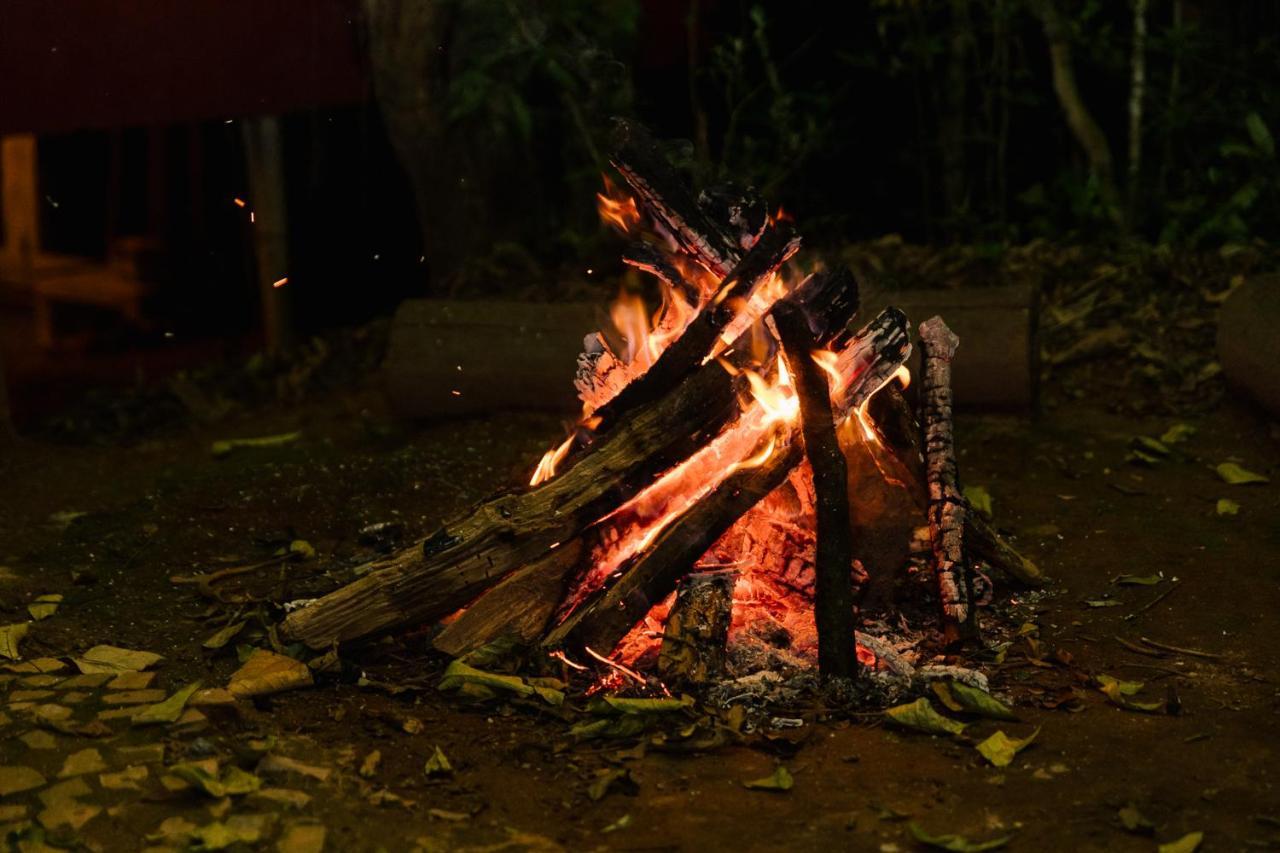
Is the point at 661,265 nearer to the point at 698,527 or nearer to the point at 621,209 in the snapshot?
the point at 621,209

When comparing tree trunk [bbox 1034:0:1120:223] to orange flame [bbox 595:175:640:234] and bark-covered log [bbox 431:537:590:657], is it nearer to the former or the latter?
orange flame [bbox 595:175:640:234]

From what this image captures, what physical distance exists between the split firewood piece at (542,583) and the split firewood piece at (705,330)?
18 centimetres

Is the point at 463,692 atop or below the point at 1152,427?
below

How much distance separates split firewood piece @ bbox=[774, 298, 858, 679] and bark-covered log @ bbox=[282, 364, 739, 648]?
0.41 meters

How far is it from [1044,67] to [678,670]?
23.0ft

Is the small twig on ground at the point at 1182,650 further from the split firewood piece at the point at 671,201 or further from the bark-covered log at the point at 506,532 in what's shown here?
the split firewood piece at the point at 671,201

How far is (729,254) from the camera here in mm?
4695

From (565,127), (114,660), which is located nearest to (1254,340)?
(565,127)

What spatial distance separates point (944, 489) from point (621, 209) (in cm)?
138

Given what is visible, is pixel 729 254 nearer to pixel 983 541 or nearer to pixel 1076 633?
pixel 983 541

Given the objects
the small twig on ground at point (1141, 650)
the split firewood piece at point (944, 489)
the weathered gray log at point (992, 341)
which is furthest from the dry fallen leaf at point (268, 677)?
the weathered gray log at point (992, 341)

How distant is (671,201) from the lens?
4.68 meters

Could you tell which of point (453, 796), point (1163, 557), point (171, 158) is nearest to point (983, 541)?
point (1163, 557)

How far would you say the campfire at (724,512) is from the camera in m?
4.28
